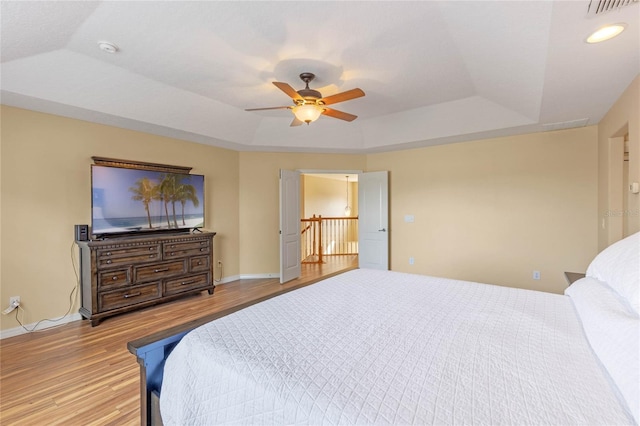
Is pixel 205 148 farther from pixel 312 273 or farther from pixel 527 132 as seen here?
pixel 527 132

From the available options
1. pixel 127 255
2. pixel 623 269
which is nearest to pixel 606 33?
pixel 623 269

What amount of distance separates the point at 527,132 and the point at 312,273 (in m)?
4.22

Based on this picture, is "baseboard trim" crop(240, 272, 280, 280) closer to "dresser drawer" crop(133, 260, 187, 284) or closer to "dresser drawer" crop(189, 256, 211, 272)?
"dresser drawer" crop(189, 256, 211, 272)

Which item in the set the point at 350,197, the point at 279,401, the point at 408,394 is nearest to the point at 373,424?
the point at 408,394

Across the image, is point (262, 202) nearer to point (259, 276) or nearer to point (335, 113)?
point (259, 276)

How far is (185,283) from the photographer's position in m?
3.87

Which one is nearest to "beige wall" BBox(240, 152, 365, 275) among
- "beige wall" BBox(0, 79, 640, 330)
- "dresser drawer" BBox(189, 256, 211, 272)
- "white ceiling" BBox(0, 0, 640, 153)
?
"beige wall" BBox(0, 79, 640, 330)

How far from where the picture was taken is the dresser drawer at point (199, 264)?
3953 millimetres

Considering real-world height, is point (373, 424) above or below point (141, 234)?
below

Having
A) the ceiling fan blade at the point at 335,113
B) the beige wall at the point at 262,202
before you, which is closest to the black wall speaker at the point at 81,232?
the beige wall at the point at 262,202

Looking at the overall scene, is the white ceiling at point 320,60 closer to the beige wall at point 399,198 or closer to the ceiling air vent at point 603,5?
the ceiling air vent at point 603,5

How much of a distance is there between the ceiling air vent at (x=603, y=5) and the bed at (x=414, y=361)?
1.20 m

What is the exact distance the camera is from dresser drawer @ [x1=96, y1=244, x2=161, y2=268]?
123 inches

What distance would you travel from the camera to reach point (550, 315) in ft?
4.96
